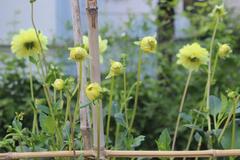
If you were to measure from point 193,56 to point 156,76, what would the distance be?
1410 mm

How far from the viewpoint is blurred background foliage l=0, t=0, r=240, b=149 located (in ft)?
6.04

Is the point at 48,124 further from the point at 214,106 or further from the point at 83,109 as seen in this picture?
the point at 214,106

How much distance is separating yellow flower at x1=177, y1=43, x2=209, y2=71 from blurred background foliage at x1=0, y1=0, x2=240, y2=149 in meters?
1.05

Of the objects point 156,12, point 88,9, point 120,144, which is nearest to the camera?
point 88,9

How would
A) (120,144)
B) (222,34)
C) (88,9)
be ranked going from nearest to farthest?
(88,9), (120,144), (222,34)

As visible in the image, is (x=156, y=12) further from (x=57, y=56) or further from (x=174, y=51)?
(x=57, y=56)

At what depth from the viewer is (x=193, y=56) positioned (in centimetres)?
66

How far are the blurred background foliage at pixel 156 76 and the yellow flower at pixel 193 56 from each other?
3.45 feet

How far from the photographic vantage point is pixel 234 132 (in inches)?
24.0

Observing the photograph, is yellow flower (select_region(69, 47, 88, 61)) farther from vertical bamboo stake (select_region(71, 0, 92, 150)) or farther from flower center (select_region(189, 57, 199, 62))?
flower center (select_region(189, 57, 199, 62))

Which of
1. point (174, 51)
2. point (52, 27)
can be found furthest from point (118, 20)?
point (174, 51)

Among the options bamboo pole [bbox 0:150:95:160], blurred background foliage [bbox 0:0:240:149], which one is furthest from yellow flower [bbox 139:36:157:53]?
blurred background foliage [bbox 0:0:240:149]

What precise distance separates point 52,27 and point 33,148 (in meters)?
1.90

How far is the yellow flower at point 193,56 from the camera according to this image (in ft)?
2.15
